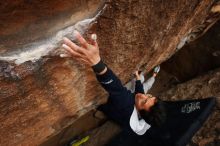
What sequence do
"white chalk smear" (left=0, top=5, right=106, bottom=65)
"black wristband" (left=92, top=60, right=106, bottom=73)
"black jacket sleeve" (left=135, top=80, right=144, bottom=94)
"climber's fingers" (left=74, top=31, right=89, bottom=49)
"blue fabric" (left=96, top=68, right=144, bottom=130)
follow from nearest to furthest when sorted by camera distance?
"climber's fingers" (left=74, top=31, right=89, bottom=49)
"white chalk smear" (left=0, top=5, right=106, bottom=65)
"black wristband" (left=92, top=60, right=106, bottom=73)
"blue fabric" (left=96, top=68, right=144, bottom=130)
"black jacket sleeve" (left=135, top=80, right=144, bottom=94)

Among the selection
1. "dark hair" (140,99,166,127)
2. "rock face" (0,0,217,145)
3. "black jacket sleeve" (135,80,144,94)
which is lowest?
"dark hair" (140,99,166,127)

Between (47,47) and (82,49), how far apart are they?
0.30 m

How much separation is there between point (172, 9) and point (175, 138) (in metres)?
1.22

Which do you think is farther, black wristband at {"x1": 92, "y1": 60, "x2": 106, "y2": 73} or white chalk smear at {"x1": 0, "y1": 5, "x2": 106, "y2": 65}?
black wristband at {"x1": 92, "y1": 60, "x2": 106, "y2": 73}

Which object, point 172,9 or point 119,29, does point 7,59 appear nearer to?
point 119,29

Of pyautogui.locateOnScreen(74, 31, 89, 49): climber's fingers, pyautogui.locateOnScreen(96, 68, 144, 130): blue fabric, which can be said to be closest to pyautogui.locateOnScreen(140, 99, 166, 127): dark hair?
pyautogui.locateOnScreen(96, 68, 144, 130): blue fabric

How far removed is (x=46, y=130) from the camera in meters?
2.82

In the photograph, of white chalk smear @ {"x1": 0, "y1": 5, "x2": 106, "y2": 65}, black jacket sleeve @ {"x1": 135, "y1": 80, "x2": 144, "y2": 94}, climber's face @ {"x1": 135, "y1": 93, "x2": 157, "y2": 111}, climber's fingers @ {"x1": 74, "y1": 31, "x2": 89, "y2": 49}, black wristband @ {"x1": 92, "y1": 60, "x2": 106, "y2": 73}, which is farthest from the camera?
black jacket sleeve @ {"x1": 135, "y1": 80, "x2": 144, "y2": 94}

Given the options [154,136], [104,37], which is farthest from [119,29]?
[154,136]

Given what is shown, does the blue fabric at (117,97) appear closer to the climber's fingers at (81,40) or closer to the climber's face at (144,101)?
the climber's face at (144,101)

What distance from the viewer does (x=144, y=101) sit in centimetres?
292

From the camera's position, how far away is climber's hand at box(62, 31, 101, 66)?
209cm

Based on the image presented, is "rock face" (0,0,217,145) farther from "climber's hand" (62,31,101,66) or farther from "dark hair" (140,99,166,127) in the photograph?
"dark hair" (140,99,166,127)

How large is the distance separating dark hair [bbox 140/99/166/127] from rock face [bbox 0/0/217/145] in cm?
46
